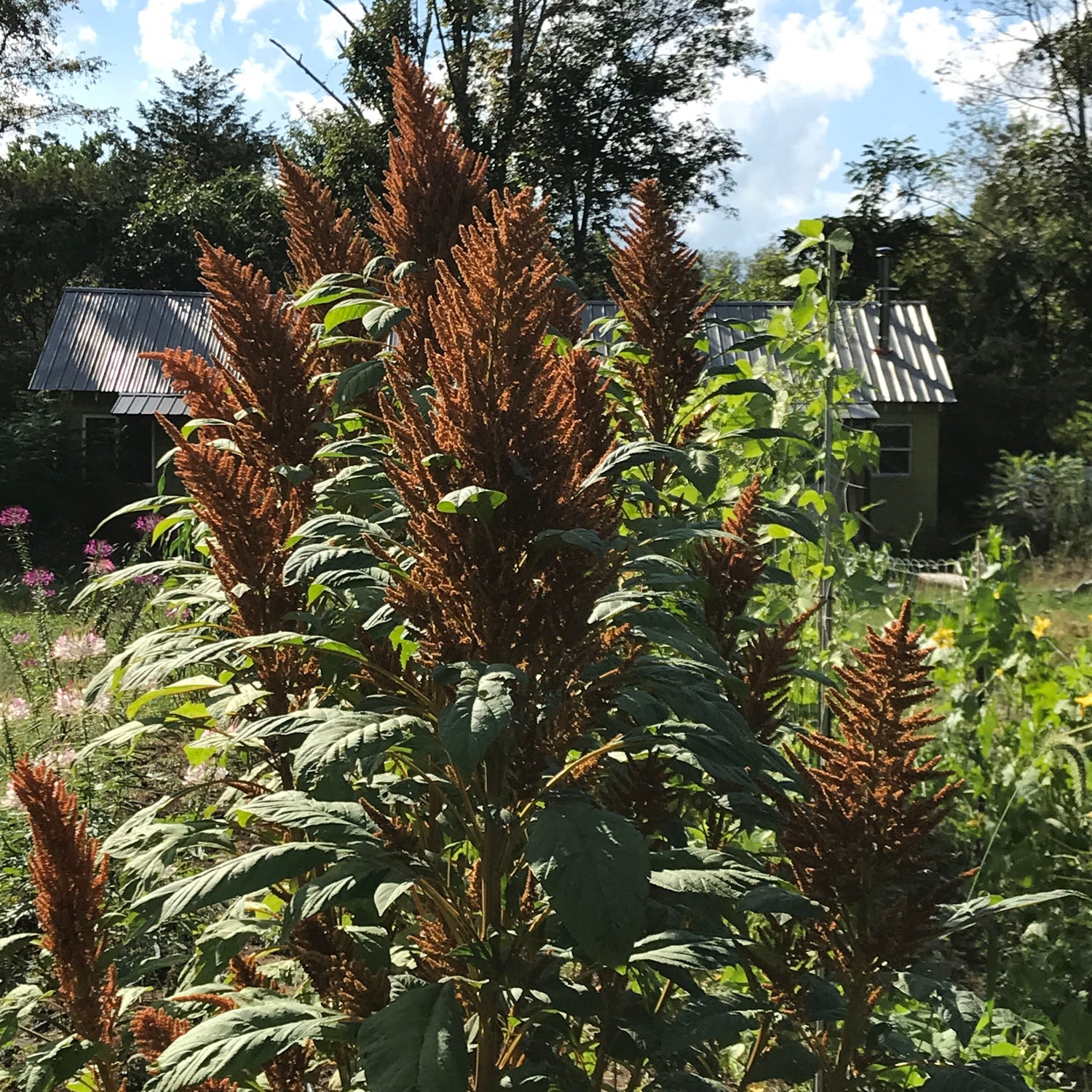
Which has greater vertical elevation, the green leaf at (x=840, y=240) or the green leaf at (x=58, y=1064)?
the green leaf at (x=840, y=240)

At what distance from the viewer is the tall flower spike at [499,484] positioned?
1.45m

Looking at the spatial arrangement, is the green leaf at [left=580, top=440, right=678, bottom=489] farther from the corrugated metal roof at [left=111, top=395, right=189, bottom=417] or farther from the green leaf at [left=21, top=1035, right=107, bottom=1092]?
the corrugated metal roof at [left=111, top=395, right=189, bottom=417]

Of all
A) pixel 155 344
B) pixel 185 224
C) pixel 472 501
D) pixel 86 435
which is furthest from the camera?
pixel 185 224

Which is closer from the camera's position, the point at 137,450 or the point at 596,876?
the point at 596,876

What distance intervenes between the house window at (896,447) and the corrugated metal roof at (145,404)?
1227cm

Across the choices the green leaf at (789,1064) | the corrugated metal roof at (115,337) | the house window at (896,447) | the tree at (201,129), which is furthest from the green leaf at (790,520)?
the tree at (201,129)

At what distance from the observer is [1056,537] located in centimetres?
1558

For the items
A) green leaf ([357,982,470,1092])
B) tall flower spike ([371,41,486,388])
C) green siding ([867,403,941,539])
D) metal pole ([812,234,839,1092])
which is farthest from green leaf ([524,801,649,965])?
green siding ([867,403,941,539])

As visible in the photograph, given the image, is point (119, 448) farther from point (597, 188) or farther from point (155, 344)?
point (597, 188)

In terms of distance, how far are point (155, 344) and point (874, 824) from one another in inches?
767

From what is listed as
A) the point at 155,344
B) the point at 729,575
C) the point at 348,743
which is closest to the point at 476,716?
the point at 348,743

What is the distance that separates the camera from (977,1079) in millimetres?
1454

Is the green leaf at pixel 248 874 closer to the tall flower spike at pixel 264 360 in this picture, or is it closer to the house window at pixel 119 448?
the tall flower spike at pixel 264 360

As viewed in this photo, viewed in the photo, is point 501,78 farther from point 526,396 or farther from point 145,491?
point 526,396
